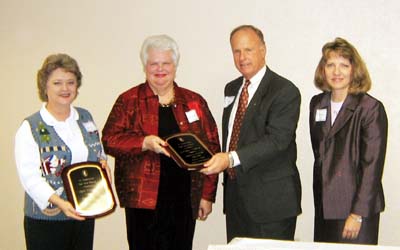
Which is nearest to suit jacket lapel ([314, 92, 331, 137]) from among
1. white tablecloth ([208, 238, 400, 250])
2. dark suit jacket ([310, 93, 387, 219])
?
dark suit jacket ([310, 93, 387, 219])

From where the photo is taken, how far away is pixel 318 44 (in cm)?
315

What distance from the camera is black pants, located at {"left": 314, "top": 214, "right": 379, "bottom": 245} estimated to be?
2410mm

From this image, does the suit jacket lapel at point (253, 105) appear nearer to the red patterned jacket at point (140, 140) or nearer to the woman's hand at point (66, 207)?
the red patterned jacket at point (140, 140)

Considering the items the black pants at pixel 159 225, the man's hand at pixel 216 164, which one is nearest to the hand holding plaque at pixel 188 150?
the man's hand at pixel 216 164

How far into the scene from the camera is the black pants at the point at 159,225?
99.7 inches

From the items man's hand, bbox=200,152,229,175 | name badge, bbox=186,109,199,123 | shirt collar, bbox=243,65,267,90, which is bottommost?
man's hand, bbox=200,152,229,175

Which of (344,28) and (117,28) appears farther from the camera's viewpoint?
(117,28)

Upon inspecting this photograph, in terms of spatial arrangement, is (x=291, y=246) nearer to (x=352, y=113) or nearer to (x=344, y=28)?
(x=352, y=113)

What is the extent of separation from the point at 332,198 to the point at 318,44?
121cm

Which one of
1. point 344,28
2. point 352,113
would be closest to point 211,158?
point 352,113

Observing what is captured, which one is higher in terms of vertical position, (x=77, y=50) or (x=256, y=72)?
(x=77, y=50)

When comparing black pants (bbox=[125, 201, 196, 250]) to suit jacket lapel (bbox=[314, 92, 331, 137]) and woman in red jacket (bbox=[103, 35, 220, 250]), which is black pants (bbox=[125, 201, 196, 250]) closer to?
woman in red jacket (bbox=[103, 35, 220, 250])

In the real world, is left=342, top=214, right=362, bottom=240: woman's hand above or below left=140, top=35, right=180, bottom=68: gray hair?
below

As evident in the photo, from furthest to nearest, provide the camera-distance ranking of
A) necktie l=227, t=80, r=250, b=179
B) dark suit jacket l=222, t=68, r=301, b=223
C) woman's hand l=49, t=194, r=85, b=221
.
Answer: necktie l=227, t=80, r=250, b=179
dark suit jacket l=222, t=68, r=301, b=223
woman's hand l=49, t=194, r=85, b=221
